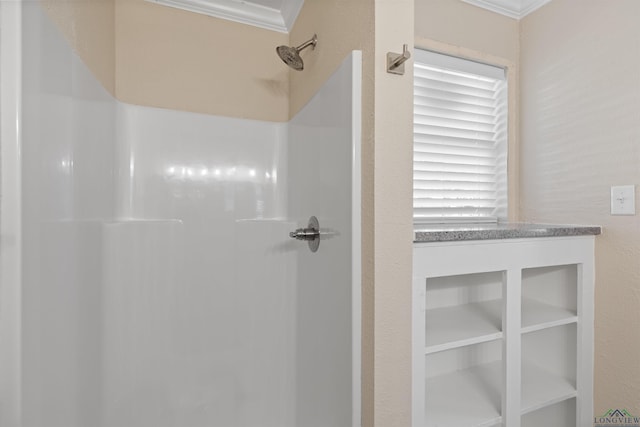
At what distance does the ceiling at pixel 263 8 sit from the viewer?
1.45 m

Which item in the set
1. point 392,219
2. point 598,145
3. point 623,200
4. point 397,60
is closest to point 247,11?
point 397,60

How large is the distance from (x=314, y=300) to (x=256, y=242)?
0.45m

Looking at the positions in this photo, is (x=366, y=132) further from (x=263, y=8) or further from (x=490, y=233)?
(x=263, y=8)

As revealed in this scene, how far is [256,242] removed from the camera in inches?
58.2

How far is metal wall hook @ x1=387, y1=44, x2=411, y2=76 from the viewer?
77 centimetres

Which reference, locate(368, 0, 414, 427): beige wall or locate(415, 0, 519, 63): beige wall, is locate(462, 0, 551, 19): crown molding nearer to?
locate(415, 0, 519, 63): beige wall

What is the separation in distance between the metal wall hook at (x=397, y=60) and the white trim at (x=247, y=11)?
2.73 feet

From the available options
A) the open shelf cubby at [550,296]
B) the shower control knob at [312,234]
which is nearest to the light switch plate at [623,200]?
the open shelf cubby at [550,296]

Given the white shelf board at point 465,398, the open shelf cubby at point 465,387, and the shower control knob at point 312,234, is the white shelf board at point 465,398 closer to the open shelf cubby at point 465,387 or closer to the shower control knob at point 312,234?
the open shelf cubby at point 465,387

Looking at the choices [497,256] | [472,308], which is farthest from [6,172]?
[472,308]

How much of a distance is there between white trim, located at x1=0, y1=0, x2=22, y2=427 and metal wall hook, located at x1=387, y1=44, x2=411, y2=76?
78cm

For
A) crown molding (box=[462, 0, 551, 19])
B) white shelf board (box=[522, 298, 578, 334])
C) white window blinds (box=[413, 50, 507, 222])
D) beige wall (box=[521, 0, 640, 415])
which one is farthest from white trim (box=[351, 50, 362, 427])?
crown molding (box=[462, 0, 551, 19])

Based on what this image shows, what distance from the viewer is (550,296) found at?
138 cm

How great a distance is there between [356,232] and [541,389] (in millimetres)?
1064
